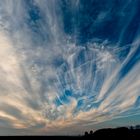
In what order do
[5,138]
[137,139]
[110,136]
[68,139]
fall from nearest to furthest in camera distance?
1. [5,138]
2. [137,139]
3. [110,136]
4. [68,139]

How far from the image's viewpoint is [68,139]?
5134cm

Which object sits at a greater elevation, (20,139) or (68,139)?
(68,139)

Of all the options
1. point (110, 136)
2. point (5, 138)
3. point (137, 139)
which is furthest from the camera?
point (110, 136)

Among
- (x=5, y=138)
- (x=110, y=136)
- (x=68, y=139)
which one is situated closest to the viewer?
(x=5, y=138)

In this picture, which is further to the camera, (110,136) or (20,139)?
(110,136)

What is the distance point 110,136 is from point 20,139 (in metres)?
20.2

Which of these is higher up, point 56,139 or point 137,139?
point 56,139

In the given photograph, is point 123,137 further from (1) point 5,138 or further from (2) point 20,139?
(1) point 5,138

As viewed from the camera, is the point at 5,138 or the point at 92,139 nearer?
the point at 5,138

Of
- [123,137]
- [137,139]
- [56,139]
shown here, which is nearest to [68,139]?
[56,139]

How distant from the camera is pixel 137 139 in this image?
43.6 m

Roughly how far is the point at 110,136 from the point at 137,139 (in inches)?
246

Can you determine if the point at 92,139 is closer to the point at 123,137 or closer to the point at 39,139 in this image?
the point at 123,137

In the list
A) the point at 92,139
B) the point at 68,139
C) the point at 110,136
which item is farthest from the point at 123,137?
the point at 68,139
